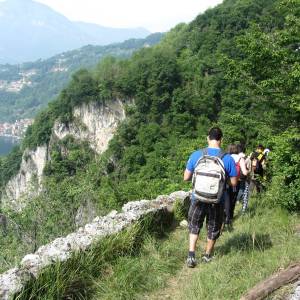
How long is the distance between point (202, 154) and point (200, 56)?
64776 mm

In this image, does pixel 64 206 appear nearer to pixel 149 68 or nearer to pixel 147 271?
pixel 147 271

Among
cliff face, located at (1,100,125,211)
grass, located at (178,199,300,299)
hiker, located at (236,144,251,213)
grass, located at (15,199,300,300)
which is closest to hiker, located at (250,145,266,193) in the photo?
hiker, located at (236,144,251,213)

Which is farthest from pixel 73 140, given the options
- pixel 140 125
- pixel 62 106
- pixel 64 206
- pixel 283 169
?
pixel 283 169

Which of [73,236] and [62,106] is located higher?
[73,236]

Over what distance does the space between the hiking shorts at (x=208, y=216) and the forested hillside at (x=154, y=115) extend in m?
4.54

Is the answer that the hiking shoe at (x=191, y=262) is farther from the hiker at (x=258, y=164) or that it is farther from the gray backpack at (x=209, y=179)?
the hiker at (x=258, y=164)

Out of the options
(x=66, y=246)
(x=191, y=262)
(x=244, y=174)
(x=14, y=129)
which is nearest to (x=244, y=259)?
(x=191, y=262)

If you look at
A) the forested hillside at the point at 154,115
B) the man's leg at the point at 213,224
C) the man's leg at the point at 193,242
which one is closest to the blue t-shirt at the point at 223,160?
the man's leg at the point at 213,224

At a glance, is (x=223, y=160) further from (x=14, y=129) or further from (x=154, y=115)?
(x=14, y=129)

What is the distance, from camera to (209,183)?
4309 millimetres

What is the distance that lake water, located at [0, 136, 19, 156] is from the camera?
157250 mm

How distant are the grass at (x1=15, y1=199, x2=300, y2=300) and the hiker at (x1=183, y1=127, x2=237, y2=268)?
308mm

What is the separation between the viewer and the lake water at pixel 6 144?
6191 inches

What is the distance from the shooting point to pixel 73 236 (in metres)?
4.65
